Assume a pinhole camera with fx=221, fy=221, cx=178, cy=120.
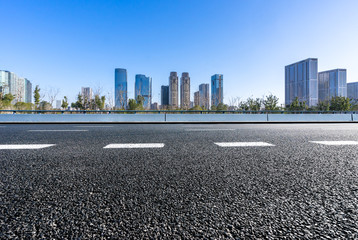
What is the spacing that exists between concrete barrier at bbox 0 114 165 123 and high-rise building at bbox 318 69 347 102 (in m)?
162

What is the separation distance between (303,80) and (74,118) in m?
161

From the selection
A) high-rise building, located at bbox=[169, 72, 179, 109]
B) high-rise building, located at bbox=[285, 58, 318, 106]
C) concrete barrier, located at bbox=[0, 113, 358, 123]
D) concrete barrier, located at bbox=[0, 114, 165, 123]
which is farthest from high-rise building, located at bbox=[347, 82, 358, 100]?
concrete barrier, located at bbox=[0, 114, 165, 123]

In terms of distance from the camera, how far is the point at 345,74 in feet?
500

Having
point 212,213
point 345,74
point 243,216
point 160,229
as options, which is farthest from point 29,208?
point 345,74

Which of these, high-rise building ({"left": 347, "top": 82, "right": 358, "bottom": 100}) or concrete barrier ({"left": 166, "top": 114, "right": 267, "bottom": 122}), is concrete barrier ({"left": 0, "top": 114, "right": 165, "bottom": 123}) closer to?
concrete barrier ({"left": 166, "top": 114, "right": 267, "bottom": 122})

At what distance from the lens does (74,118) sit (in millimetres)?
17000

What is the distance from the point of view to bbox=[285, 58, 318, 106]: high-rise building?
142125 mm

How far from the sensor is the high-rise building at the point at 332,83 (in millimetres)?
150625

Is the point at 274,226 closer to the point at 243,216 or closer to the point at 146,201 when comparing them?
the point at 243,216

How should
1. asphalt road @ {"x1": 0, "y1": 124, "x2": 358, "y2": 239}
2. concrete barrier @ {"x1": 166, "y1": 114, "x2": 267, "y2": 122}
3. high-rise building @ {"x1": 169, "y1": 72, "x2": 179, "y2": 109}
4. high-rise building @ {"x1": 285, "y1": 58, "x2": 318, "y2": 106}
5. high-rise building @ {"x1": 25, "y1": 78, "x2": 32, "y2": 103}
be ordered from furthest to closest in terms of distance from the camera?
high-rise building @ {"x1": 169, "y1": 72, "x2": 179, "y2": 109} → high-rise building @ {"x1": 285, "y1": 58, "x2": 318, "y2": 106} → high-rise building @ {"x1": 25, "y1": 78, "x2": 32, "y2": 103} → concrete barrier @ {"x1": 166, "y1": 114, "x2": 267, "y2": 122} → asphalt road @ {"x1": 0, "y1": 124, "x2": 358, "y2": 239}

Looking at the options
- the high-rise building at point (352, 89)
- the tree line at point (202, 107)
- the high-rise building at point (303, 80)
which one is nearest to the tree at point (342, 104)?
the tree line at point (202, 107)

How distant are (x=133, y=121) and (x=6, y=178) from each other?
14.4 m

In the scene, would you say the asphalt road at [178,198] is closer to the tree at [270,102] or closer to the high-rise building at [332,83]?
the tree at [270,102]

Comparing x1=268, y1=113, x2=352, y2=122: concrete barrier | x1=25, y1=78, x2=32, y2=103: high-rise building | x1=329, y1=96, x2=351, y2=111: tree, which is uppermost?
x1=25, y1=78, x2=32, y2=103: high-rise building
